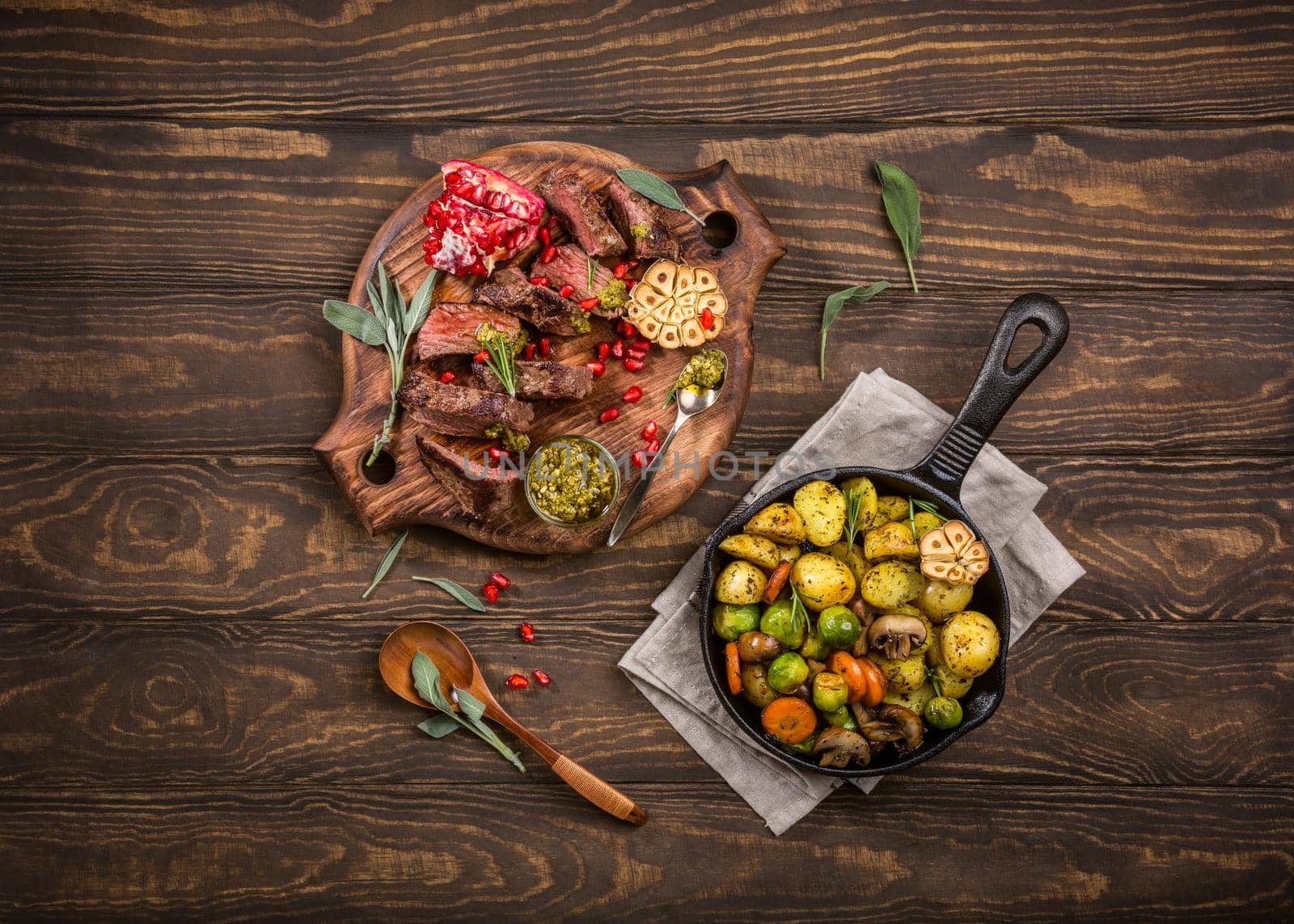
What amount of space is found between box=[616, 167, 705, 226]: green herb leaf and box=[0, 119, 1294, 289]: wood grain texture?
0.29m

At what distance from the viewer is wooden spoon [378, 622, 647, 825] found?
3.20 m

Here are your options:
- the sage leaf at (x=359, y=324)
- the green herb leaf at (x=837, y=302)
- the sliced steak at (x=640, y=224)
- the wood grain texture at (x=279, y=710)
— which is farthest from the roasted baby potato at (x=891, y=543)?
the sage leaf at (x=359, y=324)

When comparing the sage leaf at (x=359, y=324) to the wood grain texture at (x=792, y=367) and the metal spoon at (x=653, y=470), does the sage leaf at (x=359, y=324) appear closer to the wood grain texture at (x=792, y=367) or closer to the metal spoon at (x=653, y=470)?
the wood grain texture at (x=792, y=367)

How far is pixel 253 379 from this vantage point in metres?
3.36

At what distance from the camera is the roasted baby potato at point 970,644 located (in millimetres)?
2896

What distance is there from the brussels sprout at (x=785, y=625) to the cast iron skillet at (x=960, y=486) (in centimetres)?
21

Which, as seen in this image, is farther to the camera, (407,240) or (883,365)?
(883,365)

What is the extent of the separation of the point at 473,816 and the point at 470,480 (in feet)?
4.46

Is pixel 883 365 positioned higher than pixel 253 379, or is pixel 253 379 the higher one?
pixel 883 365

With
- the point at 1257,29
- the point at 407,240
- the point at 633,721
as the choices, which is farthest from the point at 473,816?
the point at 1257,29

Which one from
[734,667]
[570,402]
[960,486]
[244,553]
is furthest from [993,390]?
[244,553]

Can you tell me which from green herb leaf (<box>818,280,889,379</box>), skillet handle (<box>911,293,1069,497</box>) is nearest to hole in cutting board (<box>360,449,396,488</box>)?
green herb leaf (<box>818,280,889,379</box>)

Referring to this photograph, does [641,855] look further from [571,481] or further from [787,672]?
[571,481]

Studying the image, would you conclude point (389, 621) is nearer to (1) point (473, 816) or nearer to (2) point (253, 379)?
(1) point (473, 816)
